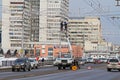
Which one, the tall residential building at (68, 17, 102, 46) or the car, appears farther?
the tall residential building at (68, 17, 102, 46)

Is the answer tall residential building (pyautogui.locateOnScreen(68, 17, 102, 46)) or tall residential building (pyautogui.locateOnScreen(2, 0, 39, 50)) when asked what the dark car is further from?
tall residential building (pyautogui.locateOnScreen(68, 17, 102, 46))

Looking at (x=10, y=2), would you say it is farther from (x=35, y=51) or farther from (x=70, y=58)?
(x=70, y=58)

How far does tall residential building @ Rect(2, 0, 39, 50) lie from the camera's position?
110750 millimetres

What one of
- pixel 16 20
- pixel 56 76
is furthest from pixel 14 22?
pixel 56 76

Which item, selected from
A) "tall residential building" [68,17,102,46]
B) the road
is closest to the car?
the road

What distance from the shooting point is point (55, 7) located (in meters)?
108

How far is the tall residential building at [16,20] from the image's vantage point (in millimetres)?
110750

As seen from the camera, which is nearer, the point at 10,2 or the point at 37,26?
the point at 10,2

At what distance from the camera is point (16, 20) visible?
123 metres

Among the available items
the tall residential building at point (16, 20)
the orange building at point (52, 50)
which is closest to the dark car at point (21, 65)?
the tall residential building at point (16, 20)

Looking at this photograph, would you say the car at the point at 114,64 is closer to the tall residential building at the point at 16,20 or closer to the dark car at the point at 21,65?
the dark car at the point at 21,65

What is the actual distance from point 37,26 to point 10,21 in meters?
18.3

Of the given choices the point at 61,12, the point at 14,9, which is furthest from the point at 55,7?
the point at 14,9

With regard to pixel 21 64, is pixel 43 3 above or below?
above
